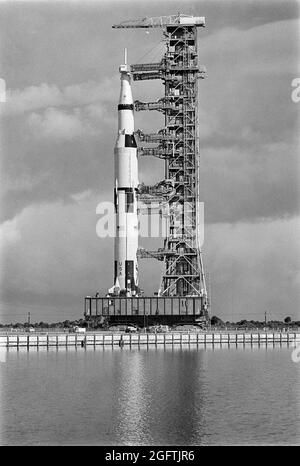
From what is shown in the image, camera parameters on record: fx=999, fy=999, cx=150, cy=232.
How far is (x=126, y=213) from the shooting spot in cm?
14775

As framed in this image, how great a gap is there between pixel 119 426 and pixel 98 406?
8756 millimetres

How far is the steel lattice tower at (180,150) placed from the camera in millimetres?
149750

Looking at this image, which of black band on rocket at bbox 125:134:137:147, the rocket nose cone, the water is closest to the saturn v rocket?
black band on rocket at bbox 125:134:137:147

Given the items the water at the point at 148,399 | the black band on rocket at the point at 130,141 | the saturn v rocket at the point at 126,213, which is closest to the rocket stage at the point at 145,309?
the saturn v rocket at the point at 126,213

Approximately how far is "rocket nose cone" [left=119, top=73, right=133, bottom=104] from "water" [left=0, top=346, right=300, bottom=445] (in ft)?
155

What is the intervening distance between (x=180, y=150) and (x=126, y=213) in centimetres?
1265

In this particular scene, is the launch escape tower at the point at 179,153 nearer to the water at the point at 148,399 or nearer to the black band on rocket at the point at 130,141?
the black band on rocket at the point at 130,141

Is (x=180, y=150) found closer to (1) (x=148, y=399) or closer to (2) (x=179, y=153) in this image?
(2) (x=179, y=153)

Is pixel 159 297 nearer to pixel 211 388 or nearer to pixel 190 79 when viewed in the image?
pixel 190 79

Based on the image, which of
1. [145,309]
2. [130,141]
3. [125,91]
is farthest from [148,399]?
[125,91]

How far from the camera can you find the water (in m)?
63.1

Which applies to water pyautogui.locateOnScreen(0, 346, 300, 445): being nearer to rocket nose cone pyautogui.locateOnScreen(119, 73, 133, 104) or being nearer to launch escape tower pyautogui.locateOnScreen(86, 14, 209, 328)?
launch escape tower pyautogui.locateOnScreen(86, 14, 209, 328)

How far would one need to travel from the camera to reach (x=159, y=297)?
148 meters
